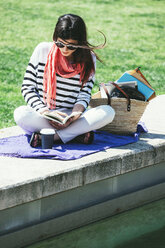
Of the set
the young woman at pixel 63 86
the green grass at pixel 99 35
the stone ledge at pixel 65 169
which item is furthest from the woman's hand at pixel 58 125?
the green grass at pixel 99 35

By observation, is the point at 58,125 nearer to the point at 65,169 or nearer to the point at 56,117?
the point at 56,117

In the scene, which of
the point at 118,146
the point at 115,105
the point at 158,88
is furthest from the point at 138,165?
the point at 158,88

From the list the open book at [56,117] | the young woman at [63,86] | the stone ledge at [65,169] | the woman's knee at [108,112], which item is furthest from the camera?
the woman's knee at [108,112]

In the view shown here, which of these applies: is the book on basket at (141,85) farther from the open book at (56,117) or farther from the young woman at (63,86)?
the open book at (56,117)

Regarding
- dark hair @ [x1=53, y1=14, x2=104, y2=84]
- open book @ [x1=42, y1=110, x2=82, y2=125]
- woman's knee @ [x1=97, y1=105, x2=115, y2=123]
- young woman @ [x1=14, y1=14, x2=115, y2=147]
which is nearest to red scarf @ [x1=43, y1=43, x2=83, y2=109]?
young woman @ [x1=14, y1=14, x2=115, y2=147]

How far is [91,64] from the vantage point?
4.95m

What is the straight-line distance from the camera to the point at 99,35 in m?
11.6

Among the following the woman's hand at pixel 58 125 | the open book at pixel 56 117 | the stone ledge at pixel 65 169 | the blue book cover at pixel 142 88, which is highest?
the blue book cover at pixel 142 88

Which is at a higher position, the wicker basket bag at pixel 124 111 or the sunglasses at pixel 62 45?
the sunglasses at pixel 62 45

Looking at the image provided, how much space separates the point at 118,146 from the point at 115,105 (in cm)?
48

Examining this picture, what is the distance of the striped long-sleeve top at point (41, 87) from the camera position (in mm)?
4859

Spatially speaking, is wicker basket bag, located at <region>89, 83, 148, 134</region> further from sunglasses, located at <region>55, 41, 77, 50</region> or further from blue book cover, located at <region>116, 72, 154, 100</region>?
sunglasses, located at <region>55, 41, 77, 50</region>

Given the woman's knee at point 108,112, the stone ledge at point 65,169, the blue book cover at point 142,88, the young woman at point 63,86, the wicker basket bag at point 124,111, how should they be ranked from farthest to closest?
1. the blue book cover at point 142,88
2. the wicker basket bag at point 124,111
3. the woman's knee at point 108,112
4. the young woman at point 63,86
5. the stone ledge at point 65,169

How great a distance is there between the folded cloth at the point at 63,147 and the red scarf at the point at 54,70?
17.5 inches
